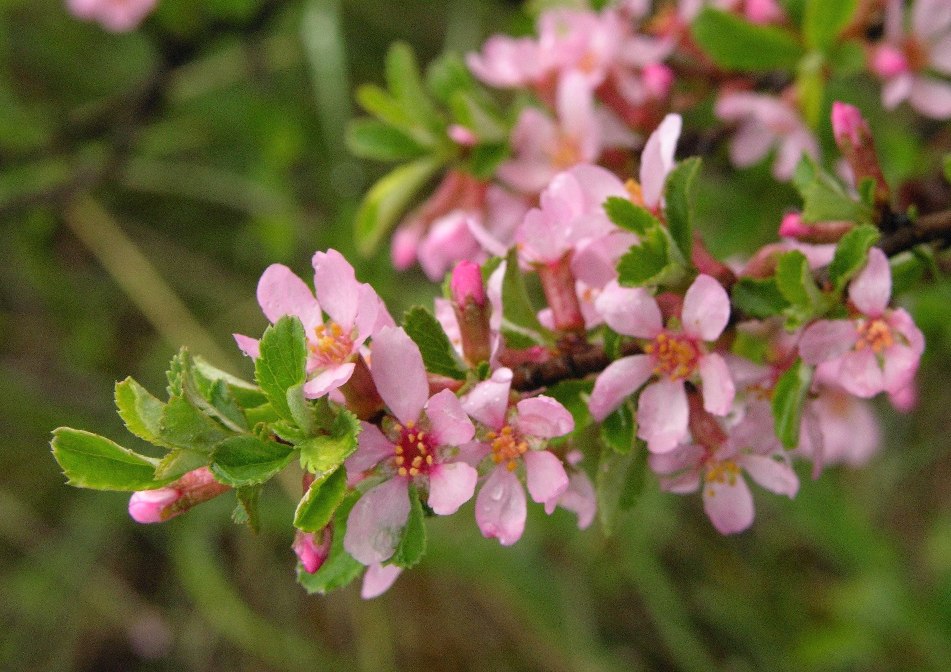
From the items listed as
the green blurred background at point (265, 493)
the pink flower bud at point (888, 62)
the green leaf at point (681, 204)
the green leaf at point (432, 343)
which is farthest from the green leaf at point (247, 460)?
the green blurred background at point (265, 493)

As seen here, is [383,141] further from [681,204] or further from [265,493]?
[265,493]

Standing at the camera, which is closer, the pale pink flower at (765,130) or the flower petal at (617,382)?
the flower petal at (617,382)

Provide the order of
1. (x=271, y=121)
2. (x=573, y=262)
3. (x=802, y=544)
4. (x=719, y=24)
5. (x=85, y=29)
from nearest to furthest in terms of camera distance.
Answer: (x=573, y=262) → (x=719, y=24) → (x=271, y=121) → (x=802, y=544) → (x=85, y=29)

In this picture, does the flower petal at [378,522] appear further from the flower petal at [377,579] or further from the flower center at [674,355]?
the flower center at [674,355]

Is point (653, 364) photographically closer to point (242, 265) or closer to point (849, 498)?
point (849, 498)

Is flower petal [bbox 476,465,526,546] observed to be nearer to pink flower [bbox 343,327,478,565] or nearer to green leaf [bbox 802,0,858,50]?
pink flower [bbox 343,327,478,565]

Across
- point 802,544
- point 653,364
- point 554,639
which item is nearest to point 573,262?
point 653,364

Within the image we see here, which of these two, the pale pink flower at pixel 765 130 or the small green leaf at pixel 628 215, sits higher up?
the small green leaf at pixel 628 215
